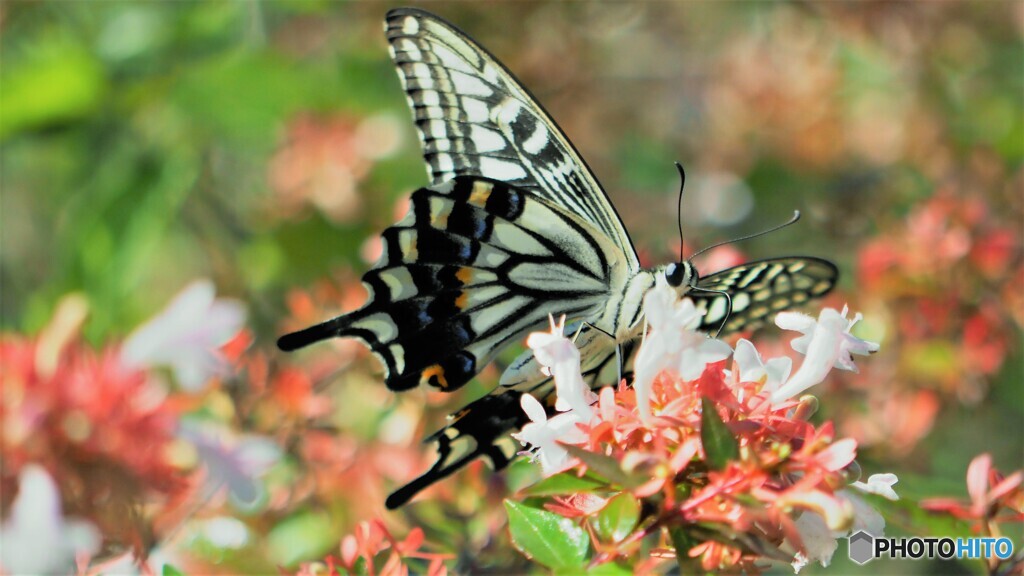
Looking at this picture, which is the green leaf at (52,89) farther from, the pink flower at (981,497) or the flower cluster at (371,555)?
the pink flower at (981,497)

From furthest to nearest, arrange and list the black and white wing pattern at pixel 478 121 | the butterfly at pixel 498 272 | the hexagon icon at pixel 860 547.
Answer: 1. the black and white wing pattern at pixel 478 121
2. the butterfly at pixel 498 272
3. the hexagon icon at pixel 860 547

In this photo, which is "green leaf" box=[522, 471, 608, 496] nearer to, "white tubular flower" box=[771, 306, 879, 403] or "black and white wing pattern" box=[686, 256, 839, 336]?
"white tubular flower" box=[771, 306, 879, 403]

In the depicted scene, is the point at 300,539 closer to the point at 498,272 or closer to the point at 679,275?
the point at 498,272

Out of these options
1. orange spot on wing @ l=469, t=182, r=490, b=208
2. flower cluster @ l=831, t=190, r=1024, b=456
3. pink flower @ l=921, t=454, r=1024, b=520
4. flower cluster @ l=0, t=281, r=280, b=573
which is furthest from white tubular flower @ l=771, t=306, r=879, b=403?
flower cluster @ l=831, t=190, r=1024, b=456

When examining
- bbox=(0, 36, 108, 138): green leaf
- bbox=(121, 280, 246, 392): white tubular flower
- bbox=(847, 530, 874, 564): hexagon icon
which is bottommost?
bbox=(847, 530, 874, 564): hexagon icon

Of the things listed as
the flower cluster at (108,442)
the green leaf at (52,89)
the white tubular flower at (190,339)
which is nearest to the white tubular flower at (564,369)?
the flower cluster at (108,442)

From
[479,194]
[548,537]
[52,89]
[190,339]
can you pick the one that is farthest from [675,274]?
[52,89]

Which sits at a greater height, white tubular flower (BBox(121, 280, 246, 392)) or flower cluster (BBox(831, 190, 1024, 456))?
white tubular flower (BBox(121, 280, 246, 392))

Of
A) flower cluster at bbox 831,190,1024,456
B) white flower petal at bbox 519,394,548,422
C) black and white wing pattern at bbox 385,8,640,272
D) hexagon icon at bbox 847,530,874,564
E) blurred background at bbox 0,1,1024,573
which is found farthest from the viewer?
flower cluster at bbox 831,190,1024,456
